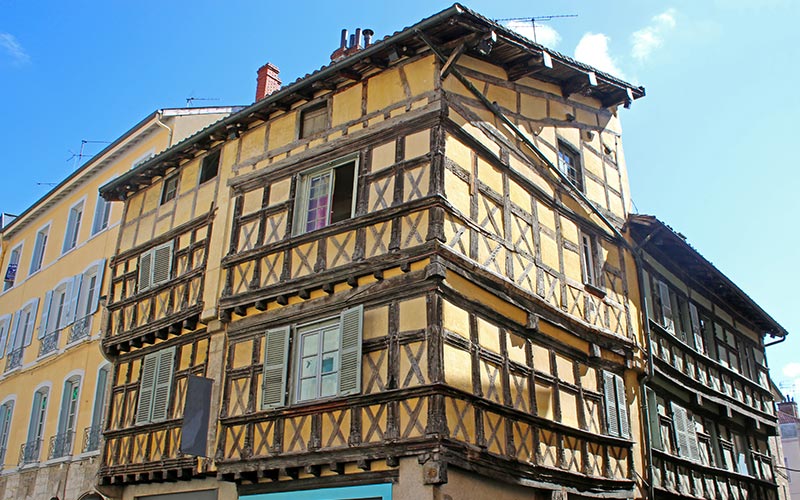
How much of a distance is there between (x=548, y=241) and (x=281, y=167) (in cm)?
497

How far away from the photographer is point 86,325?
18.3 m

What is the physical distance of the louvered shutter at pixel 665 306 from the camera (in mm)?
17406

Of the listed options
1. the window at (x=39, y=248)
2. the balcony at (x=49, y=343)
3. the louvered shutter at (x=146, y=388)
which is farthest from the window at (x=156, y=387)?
the window at (x=39, y=248)

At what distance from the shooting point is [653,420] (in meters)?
15.4

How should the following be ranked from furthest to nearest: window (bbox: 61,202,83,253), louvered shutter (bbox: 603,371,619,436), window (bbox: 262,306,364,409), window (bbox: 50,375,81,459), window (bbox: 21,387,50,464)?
window (bbox: 61,202,83,253)
window (bbox: 21,387,50,464)
window (bbox: 50,375,81,459)
louvered shutter (bbox: 603,371,619,436)
window (bbox: 262,306,364,409)

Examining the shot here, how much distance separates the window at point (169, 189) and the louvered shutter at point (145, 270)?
4.17 ft

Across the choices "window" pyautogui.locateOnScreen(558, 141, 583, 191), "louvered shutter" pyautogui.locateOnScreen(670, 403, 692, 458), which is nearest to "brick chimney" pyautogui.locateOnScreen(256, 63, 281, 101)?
"window" pyautogui.locateOnScreen(558, 141, 583, 191)

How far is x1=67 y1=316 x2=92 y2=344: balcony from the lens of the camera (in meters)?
18.1

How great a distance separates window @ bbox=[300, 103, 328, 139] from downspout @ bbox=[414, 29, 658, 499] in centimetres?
260

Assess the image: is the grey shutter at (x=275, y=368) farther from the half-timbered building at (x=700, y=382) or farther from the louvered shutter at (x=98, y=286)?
the louvered shutter at (x=98, y=286)

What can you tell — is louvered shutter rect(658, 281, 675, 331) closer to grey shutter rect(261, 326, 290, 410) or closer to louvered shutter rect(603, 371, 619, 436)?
louvered shutter rect(603, 371, 619, 436)

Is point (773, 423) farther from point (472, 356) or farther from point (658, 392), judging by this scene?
point (472, 356)

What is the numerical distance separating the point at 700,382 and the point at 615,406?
4.80 meters

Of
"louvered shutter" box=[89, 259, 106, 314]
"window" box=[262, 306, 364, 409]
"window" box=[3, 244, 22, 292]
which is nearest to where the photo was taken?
"window" box=[262, 306, 364, 409]
